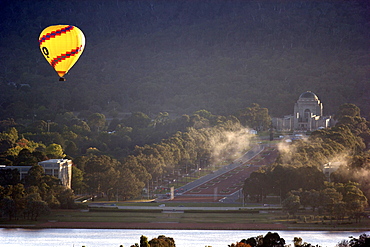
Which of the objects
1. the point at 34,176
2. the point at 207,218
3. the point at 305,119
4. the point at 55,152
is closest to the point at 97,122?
the point at 305,119

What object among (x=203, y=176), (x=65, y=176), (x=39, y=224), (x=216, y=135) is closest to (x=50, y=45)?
(x=39, y=224)

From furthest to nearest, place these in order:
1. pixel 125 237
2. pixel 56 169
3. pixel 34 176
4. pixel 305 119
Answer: pixel 305 119, pixel 56 169, pixel 34 176, pixel 125 237

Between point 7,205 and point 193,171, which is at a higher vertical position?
point 193,171

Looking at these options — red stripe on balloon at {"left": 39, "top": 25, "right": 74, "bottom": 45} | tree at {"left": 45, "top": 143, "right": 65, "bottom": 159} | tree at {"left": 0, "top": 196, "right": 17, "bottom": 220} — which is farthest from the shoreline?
tree at {"left": 45, "top": 143, "right": 65, "bottom": 159}

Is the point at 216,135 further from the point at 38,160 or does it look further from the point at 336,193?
the point at 336,193

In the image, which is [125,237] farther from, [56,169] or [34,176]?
[56,169]

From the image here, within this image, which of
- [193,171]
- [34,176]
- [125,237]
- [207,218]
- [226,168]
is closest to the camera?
[125,237]
